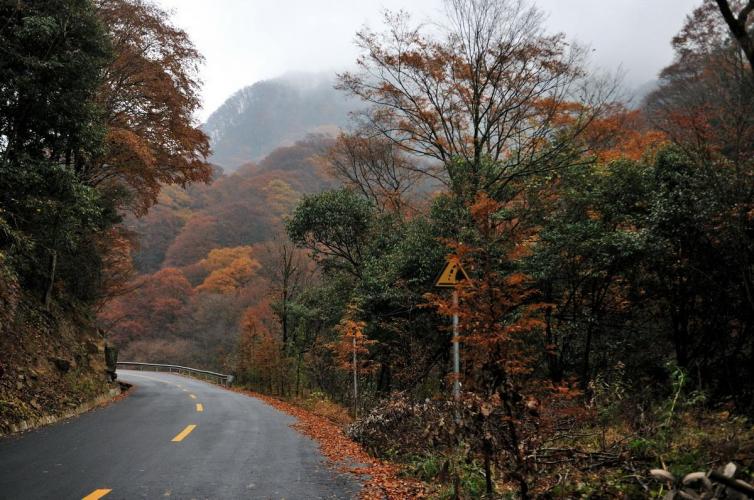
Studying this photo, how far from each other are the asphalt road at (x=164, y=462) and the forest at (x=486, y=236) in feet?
5.41

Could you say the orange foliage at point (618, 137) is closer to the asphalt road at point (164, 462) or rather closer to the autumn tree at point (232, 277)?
the asphalt road at point (164, 462)

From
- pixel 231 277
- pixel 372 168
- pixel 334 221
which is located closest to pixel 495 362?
pixel 334 221

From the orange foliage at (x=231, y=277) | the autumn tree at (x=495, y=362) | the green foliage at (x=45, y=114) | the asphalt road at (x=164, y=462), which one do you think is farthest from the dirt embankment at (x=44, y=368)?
the orange foliage at (x=231, y=277)

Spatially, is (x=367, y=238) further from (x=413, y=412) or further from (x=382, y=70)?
(x=413, y=412)

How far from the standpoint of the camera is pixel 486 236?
439 centimetres

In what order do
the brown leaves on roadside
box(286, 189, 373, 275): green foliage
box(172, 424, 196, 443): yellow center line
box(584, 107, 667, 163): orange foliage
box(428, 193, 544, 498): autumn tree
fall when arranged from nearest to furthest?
box(428, 193, 544, 498): autumn tree
the brown leaves on roadside
box(172, 424, 196, 443): yellow center line
box(584, 107, 667, 163): orange foliage
box(286, 189, 373, 275): green foliage

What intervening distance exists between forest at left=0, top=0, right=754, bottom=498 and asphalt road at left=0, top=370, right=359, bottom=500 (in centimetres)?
165

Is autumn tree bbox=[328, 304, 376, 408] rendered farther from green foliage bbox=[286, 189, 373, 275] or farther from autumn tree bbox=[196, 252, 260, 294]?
autumn tree bbox=[196, 252, 260, 294]

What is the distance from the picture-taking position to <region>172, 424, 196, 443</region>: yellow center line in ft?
27.7

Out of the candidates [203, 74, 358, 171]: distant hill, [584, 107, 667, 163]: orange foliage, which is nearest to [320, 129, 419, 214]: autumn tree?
[584, 107, 667, 163]: orange foliage

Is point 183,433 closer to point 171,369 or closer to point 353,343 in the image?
point 353,343

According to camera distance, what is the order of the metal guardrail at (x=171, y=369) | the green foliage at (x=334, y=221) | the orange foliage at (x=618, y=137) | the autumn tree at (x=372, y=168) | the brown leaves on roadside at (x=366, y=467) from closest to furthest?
the brown leaves on roadside at (x=366, y=467) → the orange foliage at (x=618, y=137) → the green foliage at (x=334, y=221) → the autumn tree at (x=372, y=168) → the metal guardrail at (x=171, y=369)

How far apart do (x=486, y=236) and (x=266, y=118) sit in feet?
477

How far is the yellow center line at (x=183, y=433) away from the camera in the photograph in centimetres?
845
